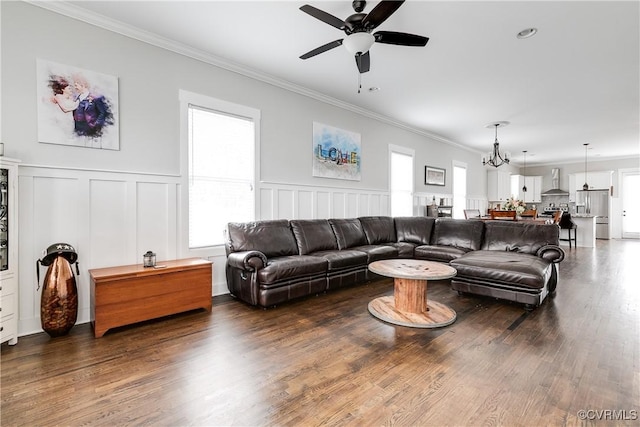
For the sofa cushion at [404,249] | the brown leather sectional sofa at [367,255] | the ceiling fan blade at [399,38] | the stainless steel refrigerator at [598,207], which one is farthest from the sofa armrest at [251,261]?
the stainless steel refrigerator at [598,207]

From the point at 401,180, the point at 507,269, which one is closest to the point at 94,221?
the point at 507,269

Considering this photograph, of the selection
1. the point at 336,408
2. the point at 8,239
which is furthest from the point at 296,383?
the point at 8,239

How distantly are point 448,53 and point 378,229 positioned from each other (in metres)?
2.94

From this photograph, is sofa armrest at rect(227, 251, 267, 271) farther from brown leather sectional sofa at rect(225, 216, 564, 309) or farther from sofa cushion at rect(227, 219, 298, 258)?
sofa cushion at rect(227, 219, 298, 258)

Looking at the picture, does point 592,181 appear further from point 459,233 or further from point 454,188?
point 459,233

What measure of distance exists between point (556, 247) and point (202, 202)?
14.9 ft

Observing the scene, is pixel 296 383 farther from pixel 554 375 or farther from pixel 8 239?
pixel 8 239

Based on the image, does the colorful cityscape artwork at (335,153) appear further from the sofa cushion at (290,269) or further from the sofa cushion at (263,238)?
the sofa cushion at (290,269)

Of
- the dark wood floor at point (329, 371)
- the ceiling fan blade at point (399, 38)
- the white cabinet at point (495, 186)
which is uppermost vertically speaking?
the ceiling fan blade at point (399, 38)

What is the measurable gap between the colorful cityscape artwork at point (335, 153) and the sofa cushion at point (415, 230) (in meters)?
1.24

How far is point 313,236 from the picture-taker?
434 centimetres

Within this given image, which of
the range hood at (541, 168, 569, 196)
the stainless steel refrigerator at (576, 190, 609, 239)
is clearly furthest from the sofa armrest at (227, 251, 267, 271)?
the range hood at (541, 168, 569, 196)

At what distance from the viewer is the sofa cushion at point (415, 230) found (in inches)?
215

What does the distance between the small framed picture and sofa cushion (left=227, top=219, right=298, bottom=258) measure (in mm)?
4690
